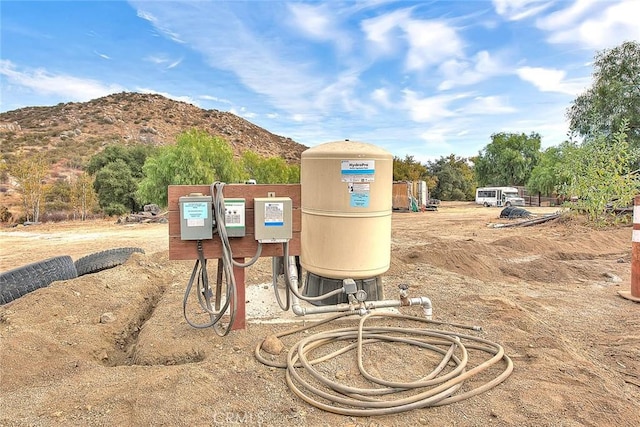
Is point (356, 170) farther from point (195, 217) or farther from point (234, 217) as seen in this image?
point (195, 217)

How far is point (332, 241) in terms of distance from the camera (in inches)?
165

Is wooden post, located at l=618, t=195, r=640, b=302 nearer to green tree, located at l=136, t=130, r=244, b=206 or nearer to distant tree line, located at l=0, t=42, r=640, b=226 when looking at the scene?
distant tree line, located at l=0, t=42, r=640, b=226

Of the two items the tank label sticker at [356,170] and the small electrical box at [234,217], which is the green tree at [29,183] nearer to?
the small electrical box at [234,217]

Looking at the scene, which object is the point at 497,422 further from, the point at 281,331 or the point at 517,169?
the point at 517,169

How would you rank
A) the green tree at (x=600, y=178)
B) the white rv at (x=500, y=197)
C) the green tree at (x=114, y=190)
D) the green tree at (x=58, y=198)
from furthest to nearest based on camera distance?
the white rv at (x=500, y=197) → the green tree at (x=114, y=190) → the green tree at (x=58, y=198) → the green tree at (x=600, y=178)

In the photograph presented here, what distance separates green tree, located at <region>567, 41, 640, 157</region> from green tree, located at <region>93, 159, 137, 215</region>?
28.6 metres

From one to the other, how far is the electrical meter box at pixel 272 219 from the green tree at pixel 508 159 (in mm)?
52418

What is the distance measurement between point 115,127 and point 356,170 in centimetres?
5445

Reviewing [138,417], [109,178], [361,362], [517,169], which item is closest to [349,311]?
[361,362]

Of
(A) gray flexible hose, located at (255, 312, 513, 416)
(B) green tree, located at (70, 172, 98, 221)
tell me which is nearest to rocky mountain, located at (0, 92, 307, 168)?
(B) green tree, located at (70, 172, 98, 221)

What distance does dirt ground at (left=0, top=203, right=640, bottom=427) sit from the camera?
243 centimetres

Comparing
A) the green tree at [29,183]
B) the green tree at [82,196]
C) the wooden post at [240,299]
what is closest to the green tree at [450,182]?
the green tree at [82,196]
